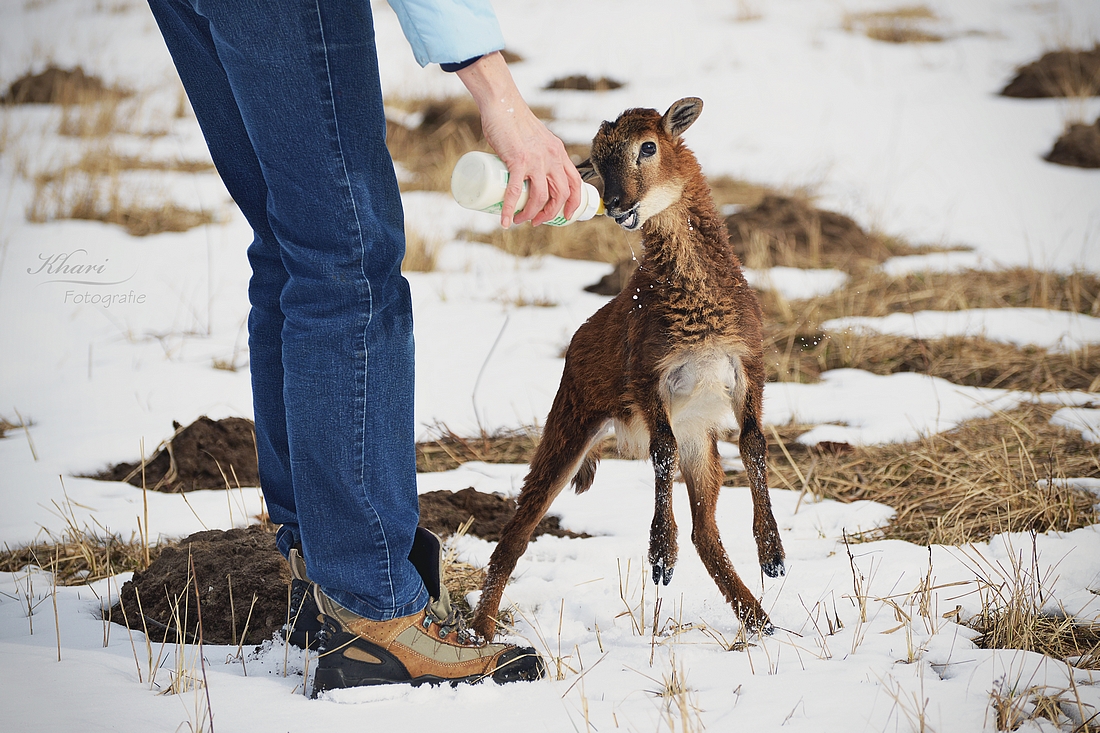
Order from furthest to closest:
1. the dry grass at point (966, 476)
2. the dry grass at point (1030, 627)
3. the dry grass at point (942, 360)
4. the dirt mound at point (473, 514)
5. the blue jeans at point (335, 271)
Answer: the dry grass at point (942, 360) < the dirt mound at point (473, 514) < the dry grass at point (966, 476) < the dry grass at point (1030, 627) < the blue jeans at point (335, 271)

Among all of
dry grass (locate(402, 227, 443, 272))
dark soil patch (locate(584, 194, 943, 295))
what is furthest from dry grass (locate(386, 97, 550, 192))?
dark soil patch (locate(584, 194, 943, 295))

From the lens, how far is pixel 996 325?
231 inches

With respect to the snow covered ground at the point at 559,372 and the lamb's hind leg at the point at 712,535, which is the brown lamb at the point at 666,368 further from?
the snow covered ground at the point at 559,372

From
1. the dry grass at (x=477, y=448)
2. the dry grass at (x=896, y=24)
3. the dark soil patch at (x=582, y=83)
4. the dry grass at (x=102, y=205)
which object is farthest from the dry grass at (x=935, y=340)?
the dry grass at (x=896, y=24)

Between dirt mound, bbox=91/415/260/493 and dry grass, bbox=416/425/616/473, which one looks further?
dry grass, bbox=416/425/616/473

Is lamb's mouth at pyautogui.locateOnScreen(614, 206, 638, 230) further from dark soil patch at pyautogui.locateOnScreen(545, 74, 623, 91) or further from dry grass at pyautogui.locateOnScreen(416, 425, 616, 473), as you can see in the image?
dark soil patch at pyautogui.locateOnScreen(545, 74, 623, 91)

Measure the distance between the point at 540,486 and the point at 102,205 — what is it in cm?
665

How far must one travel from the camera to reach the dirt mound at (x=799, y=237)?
23.7 feet

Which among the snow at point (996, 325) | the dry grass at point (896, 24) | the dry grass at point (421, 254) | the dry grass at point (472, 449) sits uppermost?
the dry grass at point (896, 24)

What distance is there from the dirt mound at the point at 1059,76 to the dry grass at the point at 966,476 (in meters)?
7.75

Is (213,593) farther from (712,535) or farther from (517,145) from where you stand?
(517,145)

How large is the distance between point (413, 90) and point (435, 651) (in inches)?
446

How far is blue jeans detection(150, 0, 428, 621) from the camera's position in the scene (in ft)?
6.37

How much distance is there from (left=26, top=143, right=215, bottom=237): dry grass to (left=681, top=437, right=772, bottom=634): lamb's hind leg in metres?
6.30
